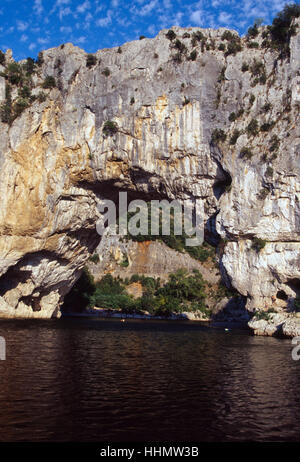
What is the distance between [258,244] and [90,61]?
60.4ft

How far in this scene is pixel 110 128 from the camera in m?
31.1

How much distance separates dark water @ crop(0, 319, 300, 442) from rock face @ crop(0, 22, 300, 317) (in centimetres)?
1021

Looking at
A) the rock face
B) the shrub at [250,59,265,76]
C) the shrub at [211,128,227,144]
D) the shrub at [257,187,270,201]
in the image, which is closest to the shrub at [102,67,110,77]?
the rock face

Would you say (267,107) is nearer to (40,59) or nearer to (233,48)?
(233,48)

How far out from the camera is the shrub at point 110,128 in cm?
3095

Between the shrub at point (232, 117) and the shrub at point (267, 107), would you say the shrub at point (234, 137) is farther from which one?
the shrub at point (267, 107)

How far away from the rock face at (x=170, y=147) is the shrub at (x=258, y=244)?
261mm

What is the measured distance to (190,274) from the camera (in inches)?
3115

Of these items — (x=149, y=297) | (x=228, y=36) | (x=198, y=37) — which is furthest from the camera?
(x=149, y=297)

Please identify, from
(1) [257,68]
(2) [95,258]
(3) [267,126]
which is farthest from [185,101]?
(2) [95,258]

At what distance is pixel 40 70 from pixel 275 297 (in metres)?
24.6

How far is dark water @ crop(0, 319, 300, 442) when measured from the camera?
30.2 feet

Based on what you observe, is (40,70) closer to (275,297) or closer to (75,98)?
(75,98)
